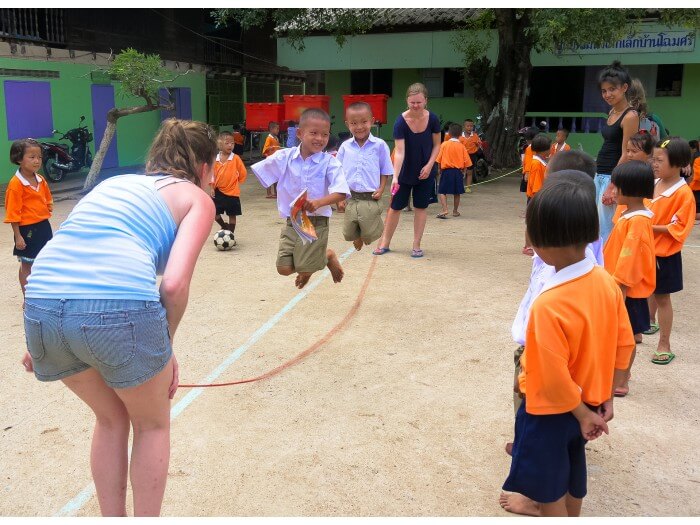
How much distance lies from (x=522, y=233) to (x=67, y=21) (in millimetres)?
11516

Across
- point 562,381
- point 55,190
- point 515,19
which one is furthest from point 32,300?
point 515,19

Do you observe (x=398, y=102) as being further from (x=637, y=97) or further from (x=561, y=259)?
(x=561, y=259)

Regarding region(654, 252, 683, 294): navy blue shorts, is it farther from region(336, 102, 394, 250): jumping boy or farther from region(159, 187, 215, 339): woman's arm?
region(159, 187, 215, 339): woman's arm

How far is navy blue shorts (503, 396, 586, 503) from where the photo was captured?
2.07m

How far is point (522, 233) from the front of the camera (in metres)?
8.60

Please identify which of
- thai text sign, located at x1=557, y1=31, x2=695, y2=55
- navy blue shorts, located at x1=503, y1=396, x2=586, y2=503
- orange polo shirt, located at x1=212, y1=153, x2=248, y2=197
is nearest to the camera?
navy blue shorts, located at x1=503, y1=396, x2=586, y2=503

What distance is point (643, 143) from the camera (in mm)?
4266

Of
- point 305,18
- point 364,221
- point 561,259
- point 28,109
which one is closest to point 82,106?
point 28,109

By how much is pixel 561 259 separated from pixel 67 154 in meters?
13.6

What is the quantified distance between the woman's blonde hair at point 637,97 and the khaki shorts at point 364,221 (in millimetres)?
2221

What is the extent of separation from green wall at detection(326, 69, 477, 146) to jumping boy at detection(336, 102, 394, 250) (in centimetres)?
1424

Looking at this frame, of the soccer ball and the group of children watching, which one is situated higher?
the group of children watching

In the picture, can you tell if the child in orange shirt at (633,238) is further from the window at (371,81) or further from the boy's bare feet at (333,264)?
the window at (371,81)

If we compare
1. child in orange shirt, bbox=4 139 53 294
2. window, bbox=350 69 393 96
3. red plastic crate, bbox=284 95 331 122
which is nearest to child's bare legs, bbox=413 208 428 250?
child in orange shirt, bbox=4 139 53 294
